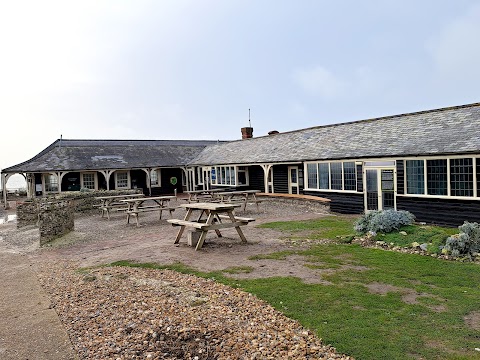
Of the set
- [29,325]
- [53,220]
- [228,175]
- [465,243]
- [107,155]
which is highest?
[107,155]

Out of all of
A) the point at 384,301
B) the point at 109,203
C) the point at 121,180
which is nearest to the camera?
the point at 384,301

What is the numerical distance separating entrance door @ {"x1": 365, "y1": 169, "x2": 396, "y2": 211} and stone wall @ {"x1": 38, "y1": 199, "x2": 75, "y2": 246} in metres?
11.7

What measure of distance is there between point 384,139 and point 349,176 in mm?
2080

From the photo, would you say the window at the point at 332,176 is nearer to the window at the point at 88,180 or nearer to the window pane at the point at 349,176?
the window pane at the point at 349,176

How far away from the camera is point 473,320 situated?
4777mm

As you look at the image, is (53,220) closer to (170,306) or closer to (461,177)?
(170,306)

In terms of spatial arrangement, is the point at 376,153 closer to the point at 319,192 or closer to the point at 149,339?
the point at 319,192

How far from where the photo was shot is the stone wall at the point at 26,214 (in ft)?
57.3

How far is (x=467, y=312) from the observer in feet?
16.5

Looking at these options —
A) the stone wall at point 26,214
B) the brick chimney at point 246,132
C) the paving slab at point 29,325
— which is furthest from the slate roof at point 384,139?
the stone wall at point 26,214

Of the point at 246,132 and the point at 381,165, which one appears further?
the point at 246,132

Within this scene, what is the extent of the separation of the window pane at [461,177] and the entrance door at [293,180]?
31.4ft

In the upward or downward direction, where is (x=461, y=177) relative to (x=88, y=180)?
downward

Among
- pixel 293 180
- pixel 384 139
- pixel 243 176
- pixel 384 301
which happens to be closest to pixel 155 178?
pixel 243 176
